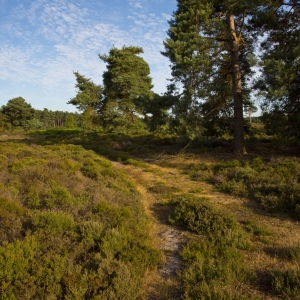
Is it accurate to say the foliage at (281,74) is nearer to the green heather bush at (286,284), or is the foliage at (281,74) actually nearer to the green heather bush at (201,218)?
the green heather bush at (201,218)

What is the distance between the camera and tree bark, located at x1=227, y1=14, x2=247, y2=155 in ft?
44.5

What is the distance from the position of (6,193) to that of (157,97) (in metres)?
9.27

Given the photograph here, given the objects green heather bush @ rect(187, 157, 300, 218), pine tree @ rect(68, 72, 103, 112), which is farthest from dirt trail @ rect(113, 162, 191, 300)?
pine tree @ rect(68, 72, 103, 112)

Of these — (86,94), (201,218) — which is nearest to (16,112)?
(86,94)

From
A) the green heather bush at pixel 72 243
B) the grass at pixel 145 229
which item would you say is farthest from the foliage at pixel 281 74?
the green heather bush at pixel 72 243

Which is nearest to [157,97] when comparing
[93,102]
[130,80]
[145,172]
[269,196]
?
[145,172]

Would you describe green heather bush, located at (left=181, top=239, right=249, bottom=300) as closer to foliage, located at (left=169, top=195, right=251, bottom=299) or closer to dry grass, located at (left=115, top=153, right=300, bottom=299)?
foliage, located at (left=169, top=195, right=251, bottom=299)

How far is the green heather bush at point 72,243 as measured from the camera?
3699 mm

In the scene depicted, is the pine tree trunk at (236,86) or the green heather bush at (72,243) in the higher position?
the pine tree trunk at (236,86)

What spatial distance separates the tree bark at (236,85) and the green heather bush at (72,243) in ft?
27.3

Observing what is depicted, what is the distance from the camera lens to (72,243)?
4.67 meters

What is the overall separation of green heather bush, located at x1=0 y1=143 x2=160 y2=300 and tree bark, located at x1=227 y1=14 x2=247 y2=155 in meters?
8.31

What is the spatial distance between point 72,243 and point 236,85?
12221 millimetres

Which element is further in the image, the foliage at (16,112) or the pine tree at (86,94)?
the foliage at (16,112)
